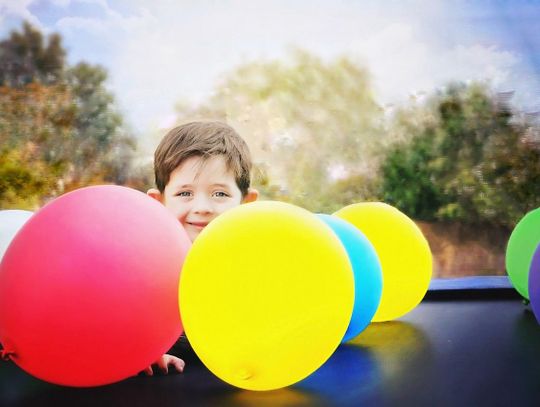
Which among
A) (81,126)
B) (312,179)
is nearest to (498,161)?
(312,179)

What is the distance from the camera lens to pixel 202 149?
6.77ft

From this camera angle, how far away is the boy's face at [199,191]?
2.04 m

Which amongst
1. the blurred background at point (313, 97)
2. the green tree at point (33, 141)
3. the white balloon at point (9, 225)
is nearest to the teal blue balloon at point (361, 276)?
the white balloon at point (9, 225)

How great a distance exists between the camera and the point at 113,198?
4.86 ft

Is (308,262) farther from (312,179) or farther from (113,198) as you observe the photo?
(312,179)

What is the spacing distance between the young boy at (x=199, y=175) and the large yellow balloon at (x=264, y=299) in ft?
2.20

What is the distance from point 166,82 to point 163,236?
9.66 feet

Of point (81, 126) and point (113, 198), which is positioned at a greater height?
point (81, 126)

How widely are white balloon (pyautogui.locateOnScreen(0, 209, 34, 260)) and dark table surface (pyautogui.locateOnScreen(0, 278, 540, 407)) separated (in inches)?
16.9

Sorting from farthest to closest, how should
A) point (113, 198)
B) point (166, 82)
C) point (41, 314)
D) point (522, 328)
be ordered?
point (166, 82) < point (522, 328) < point (113, 198) < point (41, 314)

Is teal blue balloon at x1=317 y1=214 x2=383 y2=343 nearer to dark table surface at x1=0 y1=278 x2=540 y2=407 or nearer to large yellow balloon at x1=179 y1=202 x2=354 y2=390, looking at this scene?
dark table surface at x1=0 y1=278 x2=540 y2=407

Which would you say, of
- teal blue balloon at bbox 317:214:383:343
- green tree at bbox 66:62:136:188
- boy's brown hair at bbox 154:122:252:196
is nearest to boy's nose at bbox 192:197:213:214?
boy's brown hair at bbox 154:122:252:196

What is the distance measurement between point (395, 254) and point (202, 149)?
866mm

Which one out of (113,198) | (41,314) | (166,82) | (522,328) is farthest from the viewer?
(166,82)
